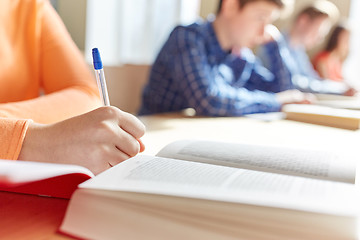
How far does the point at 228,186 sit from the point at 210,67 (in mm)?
1163

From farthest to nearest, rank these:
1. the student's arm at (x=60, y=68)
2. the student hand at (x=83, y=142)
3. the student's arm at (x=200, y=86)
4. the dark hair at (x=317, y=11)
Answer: the dark hair at (x=317, y=11) < the student's arm at (x=200, y=86) < the student's arm at (x=60, y=68) < the student hand at (x=83, y=142)

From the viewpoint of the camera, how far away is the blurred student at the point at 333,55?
374 cm

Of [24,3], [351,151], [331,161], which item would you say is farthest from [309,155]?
[24,3]

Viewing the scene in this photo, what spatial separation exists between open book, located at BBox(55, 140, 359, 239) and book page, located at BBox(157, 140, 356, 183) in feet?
0.36

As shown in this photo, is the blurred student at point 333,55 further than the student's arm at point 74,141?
Yes

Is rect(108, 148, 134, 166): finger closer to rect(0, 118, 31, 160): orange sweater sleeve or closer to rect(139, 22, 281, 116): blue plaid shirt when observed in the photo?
rect(0, 118, 31, 160): orange sweater sleeve

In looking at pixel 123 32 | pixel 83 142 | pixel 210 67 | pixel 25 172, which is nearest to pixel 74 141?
pixel 83 142

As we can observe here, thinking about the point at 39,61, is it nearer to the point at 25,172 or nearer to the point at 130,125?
the point at 130,125

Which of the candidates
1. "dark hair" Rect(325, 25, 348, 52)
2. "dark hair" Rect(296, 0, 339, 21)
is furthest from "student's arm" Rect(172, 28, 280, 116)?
"dark hair" Rect(325, 25, 348, 52)

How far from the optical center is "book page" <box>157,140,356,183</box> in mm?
532

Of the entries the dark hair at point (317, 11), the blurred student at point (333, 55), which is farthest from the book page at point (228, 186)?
the blurred student at point (333, 55)

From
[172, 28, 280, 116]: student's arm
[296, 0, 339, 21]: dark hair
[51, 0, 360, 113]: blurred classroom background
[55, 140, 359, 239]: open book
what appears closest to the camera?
[55, 140, 359, 239]: open book

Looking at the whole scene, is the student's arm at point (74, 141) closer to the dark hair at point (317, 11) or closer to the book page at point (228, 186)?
the book page at point (228, 186)

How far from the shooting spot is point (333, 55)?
3.87m
